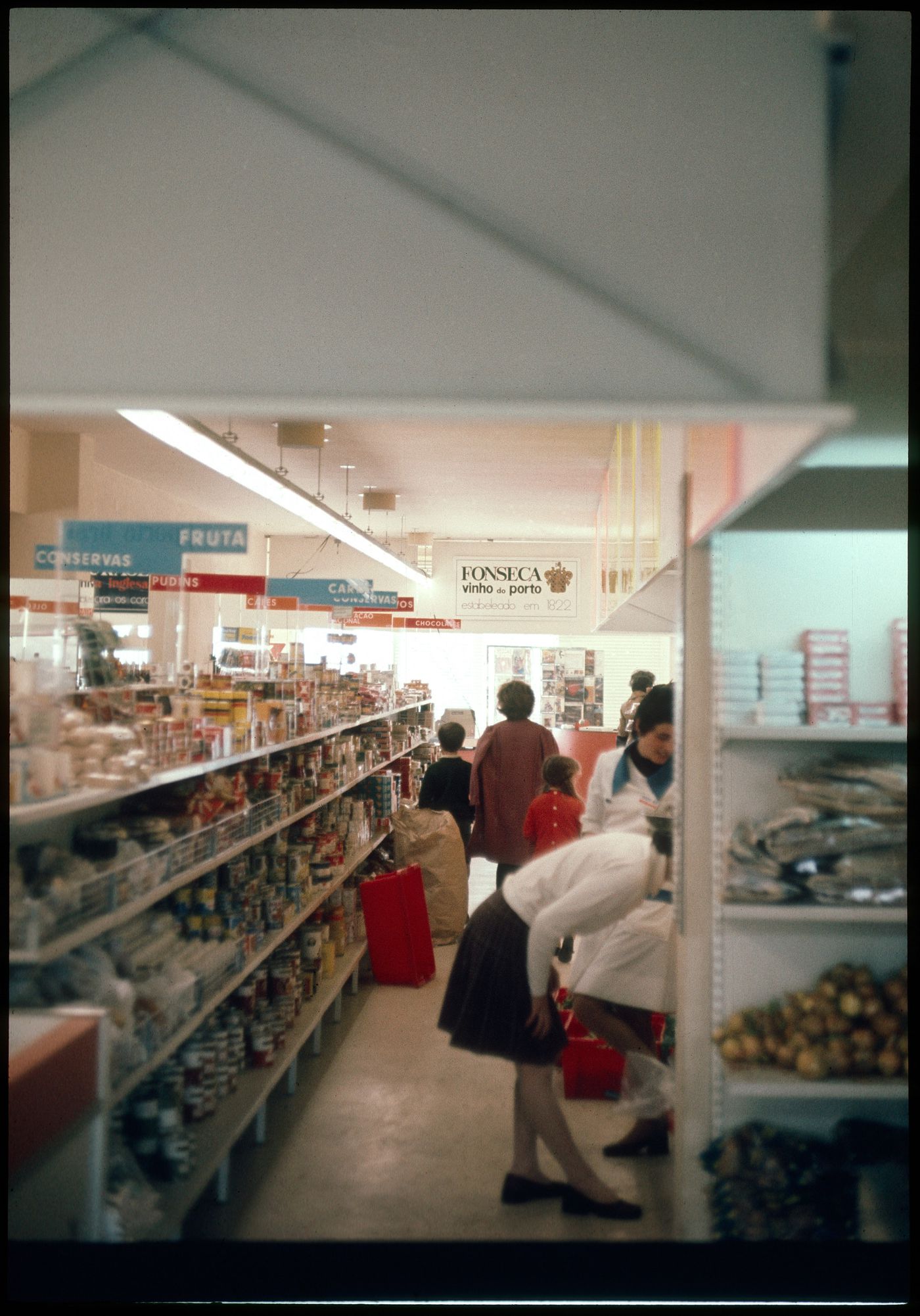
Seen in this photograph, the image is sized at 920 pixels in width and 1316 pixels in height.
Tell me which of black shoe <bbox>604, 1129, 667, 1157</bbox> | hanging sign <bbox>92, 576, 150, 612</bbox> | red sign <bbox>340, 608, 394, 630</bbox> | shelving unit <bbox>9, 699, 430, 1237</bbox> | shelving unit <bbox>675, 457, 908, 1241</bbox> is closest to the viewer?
shelving unit <bbox>9, 699, 430, 1237</bbox>

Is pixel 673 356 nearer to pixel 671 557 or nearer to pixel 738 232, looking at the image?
pixel 738 232

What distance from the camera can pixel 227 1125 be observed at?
363 cm

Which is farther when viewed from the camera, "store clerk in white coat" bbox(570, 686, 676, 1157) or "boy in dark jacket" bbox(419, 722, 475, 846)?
"boy in dark jacket" bbox(419, 722, 475, 846)

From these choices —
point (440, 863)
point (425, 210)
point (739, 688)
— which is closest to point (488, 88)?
point (425, 210)

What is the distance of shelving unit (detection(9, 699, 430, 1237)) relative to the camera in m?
2.70

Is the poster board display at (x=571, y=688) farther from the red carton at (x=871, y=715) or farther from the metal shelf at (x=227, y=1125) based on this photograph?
the red carton at (x=871, y=715)

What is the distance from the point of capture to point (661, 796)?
13.3 feet

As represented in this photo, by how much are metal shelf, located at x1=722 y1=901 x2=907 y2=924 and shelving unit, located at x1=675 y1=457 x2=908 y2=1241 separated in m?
0.03

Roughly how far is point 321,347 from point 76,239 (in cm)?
64

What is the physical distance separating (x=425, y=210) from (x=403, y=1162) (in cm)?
294

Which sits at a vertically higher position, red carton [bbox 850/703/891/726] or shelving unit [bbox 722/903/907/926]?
red carton [bbox 850/703/891/726]

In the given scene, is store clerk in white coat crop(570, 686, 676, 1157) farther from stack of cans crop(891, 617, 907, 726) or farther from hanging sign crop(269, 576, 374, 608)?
hanging sign crop(269, 576, 374, 608)

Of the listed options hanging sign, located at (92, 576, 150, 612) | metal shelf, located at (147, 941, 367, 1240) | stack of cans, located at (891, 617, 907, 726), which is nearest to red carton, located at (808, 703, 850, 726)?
stack of cans, located at (891, 617, 907, 726)

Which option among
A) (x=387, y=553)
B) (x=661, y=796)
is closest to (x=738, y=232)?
(x=661, y=796)
